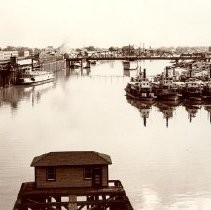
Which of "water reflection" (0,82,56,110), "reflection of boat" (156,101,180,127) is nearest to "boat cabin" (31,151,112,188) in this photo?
"reflection of boat" (156,101,180,127)

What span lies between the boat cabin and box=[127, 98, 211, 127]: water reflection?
43170 mm

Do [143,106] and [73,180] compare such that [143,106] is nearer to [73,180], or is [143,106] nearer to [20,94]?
[20,94]

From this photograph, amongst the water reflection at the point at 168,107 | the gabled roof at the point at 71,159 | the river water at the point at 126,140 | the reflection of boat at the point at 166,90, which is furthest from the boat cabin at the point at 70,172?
the reflection of boat at the point at 166,90

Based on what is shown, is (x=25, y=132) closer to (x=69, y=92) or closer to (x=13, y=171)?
(x=13, y=171)

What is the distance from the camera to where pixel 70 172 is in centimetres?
1952

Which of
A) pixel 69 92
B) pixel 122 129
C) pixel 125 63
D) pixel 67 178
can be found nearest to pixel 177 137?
pixel 122 129

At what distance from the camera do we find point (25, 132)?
174 feet

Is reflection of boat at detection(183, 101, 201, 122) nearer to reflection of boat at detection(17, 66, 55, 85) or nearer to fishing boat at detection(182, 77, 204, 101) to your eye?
fishing boat at detection(182, 77, 204, 101)

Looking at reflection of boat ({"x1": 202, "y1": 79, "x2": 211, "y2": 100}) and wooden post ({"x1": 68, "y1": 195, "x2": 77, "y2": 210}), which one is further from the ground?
wooden post ({"x1": 68, "y1": 195, "x2": 77, "y2": 210})

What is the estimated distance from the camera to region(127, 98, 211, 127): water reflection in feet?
221

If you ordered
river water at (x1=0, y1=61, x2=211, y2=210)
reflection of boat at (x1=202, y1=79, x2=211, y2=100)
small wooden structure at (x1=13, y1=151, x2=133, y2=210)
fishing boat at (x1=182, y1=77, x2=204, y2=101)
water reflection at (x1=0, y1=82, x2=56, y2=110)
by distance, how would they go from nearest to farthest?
small wooden structure at (x1=13, y1=151, x2=133, y2=210) → river water at (x1=0, y1=61, x2=211, y2=210) → water reflection at (x1=0, y1=82, x2=56, y2=110) → fishing boat at (x1=182, y1=77, x2=204, y2=101) → reflection of boat at (x1=202, y1=79, x2=211, y2=100)

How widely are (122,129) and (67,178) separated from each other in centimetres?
3610

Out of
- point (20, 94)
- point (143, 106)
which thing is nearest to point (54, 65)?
point (20, 94)

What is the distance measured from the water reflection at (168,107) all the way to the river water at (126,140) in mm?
130
